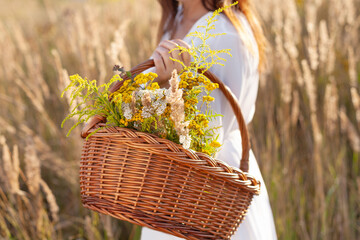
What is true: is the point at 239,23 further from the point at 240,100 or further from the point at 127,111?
the point at 127,111

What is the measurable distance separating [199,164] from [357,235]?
5.20 ft

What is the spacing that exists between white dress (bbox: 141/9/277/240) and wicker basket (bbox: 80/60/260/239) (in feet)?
0.69

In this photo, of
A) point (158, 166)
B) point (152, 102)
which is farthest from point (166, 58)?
point (158, 166)

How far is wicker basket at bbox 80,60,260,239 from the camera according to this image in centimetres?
79

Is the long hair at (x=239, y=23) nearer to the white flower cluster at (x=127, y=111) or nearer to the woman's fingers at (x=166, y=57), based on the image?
the woman's fingers at (x=166, y=57)

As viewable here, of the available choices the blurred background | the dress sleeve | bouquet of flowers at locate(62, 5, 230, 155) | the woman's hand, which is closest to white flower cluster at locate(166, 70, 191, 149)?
bouquet of flowers at locate(62, 5, 230, 155)

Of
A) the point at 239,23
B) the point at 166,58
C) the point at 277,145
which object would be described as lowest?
the point at 277,145

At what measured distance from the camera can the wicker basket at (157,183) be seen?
31.1 inches

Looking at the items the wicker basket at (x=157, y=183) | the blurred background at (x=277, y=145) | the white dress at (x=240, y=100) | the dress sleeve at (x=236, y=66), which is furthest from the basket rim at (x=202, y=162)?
the blurred background at (x=277, y=145)

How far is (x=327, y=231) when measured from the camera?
1782 mm

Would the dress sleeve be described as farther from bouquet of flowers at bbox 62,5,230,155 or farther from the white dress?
bouquet of flowers at bbox 62,5,230,155

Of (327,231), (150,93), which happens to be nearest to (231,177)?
(150,93)

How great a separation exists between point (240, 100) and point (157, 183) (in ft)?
1.46

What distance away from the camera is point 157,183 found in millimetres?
795
